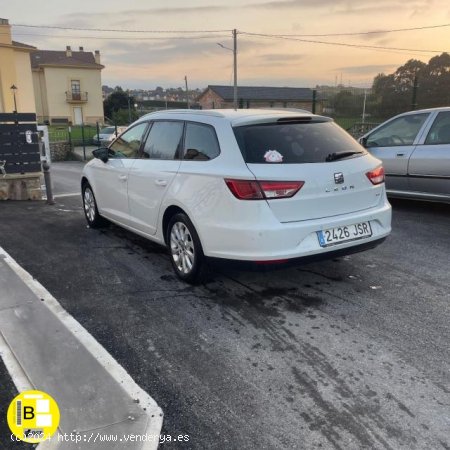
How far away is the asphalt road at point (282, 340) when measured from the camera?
2.44m

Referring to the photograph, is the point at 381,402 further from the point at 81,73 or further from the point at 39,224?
the point at 81,73

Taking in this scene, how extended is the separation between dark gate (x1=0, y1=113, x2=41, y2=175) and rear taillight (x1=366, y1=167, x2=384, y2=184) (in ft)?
25.0

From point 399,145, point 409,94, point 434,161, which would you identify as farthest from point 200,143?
point 409,94

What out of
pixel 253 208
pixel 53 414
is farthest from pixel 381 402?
pixel 53 414

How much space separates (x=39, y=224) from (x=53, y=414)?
5172 mm

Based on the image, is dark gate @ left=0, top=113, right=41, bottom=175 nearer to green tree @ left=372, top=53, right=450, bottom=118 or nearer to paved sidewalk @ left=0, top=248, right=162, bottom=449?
paved sidewalk @ left=0, top=248, right=162, bottom=449

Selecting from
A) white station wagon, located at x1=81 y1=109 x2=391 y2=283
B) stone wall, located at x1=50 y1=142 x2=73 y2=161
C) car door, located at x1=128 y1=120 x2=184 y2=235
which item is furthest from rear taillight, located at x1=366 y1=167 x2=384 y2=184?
stone wall, located at x1=50 y1=142 x2=73 y2=161

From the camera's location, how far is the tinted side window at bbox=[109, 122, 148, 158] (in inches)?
208

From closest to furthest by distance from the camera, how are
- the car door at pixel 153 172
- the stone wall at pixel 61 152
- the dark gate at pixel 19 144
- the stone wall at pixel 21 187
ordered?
the car door at pixel 153 172, the dark gate at pixel 19 144, the stone wall at pixel 21 187, the stone wall at pixel 61 152

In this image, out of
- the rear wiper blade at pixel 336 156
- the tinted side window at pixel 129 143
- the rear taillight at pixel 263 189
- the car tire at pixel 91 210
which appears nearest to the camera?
the rear taillight at pixel 263 189

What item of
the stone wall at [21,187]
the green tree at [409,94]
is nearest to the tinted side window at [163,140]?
the stone wall at [21,187]

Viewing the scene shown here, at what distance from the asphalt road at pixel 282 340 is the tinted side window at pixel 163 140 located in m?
1.23

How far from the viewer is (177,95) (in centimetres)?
7438

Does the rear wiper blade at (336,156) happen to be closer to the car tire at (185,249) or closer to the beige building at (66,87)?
the car tire at (185,249)
